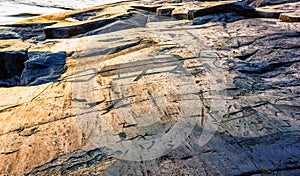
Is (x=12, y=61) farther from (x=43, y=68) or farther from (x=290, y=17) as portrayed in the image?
(x=290, y=17)

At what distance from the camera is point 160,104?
224 centimetres

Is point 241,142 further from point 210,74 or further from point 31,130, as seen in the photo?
point 31,130

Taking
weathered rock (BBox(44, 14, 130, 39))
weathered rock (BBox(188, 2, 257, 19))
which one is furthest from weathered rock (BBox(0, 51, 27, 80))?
weathered rock (BBox(188, 2, 257, 19))

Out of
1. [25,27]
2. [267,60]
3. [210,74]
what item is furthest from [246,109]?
[25,27]

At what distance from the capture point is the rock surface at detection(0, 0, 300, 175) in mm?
1682

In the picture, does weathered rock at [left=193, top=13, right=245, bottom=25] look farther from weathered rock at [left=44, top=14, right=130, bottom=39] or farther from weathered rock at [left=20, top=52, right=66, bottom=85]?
weathered rock at [left=20, top=52, right=66, bottom=85]

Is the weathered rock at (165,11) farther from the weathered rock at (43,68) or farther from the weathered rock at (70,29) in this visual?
the weathered rock at (43,68)

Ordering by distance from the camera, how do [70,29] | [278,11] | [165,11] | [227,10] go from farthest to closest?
1. [165,11]
2. [70,29]
3. [227,10]
4. [278,11]

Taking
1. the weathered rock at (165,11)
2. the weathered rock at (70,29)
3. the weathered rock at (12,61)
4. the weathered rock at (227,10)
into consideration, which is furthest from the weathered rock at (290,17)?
the weathered rock at (12,61)

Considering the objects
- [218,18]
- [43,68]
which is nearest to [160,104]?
[43,68]

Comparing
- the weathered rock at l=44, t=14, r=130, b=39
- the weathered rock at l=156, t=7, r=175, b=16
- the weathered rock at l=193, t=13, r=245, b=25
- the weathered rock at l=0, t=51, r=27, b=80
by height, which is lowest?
the weathered rock at l=0, t=51, r=27, b=80

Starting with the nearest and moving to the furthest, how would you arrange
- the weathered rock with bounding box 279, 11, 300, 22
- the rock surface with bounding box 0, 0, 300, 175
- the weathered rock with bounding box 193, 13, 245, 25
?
the rock surface with bounding box 0, 0, 300, 175 < the weathered rock with bounding box 279, 11, 300, 22 < the weathered rock with bounding box 193, 13, 245, 25

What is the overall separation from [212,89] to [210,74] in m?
0.30

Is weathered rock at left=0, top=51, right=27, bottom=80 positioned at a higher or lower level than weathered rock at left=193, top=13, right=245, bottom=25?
lower
